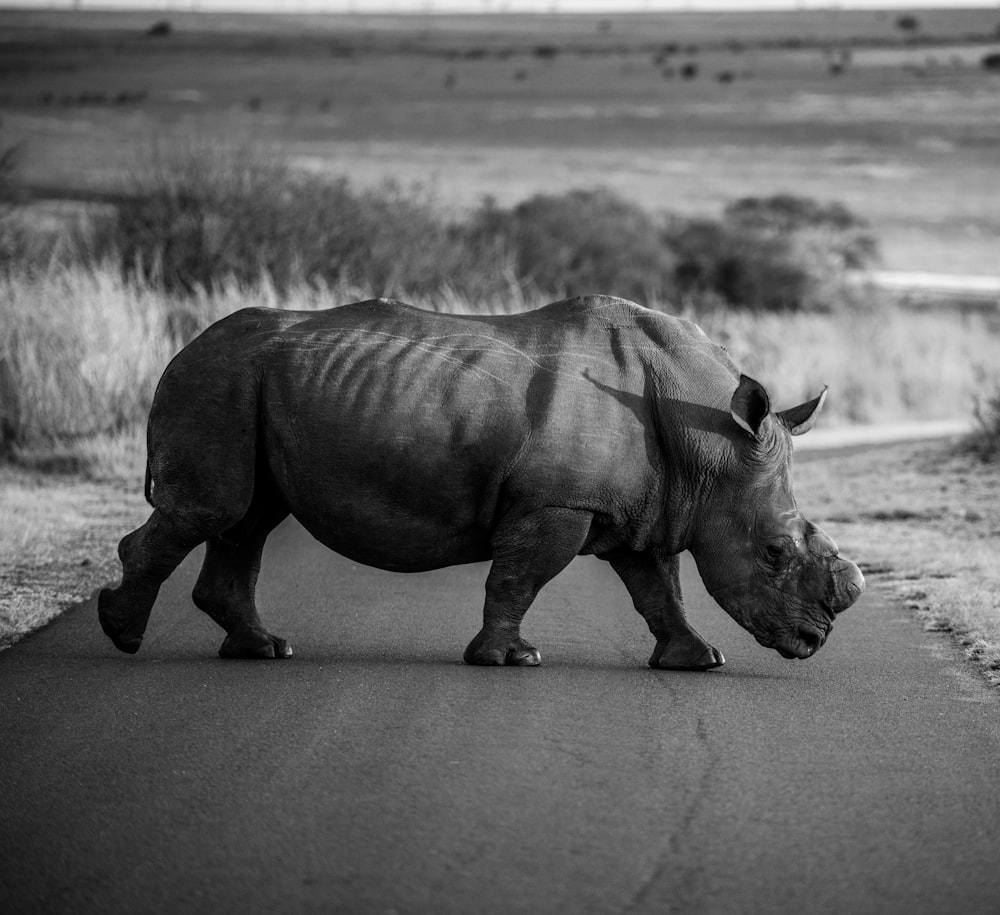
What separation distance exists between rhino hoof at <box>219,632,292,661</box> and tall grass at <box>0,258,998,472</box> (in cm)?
693

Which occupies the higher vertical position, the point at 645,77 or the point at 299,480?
the point at 299,480

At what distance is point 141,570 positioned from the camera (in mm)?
7410

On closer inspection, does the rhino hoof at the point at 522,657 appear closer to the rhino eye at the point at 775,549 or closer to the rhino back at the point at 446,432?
the rhino back at the point at 446,432

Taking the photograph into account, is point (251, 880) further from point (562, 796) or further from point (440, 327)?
point (440, 327)

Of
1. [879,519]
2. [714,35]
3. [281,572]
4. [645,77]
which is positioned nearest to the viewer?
[281,572]

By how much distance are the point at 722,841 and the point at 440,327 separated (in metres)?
3.17

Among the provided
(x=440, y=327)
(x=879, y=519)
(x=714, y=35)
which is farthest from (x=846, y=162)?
(x=440, y=327)

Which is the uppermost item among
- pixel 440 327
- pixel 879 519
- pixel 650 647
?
pixel 440 327

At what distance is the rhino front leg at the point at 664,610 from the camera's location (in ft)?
24.7

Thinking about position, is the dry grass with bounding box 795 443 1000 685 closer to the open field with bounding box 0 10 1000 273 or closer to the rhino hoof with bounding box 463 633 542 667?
the rhino hoof with bounding box 463 633 542 667

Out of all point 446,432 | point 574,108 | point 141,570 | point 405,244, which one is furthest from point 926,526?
point 574,108

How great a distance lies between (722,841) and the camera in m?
5.07

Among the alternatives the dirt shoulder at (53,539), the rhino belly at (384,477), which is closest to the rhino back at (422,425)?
the rhino belly at (384,477)

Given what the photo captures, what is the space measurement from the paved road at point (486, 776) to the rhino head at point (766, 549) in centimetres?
28
